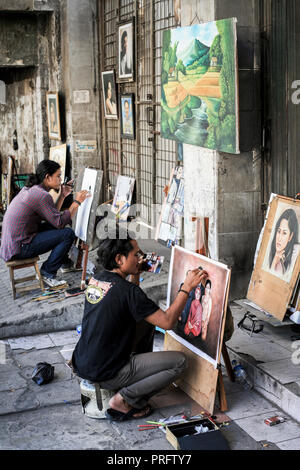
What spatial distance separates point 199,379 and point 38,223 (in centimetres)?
315

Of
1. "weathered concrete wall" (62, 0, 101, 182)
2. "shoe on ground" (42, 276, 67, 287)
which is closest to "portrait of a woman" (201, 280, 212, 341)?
"shoe on ground" (42, 276, 67, 287)

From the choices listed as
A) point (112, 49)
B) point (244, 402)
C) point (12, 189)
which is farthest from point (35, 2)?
point (244, 402)

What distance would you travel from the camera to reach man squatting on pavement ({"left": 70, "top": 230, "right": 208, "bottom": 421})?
404 cm

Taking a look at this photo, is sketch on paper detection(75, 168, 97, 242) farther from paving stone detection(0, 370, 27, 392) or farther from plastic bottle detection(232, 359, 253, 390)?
plastic bottle detection(232, 359, 253, 390)

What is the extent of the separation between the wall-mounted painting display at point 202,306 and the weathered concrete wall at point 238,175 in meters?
1.25

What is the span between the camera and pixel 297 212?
16.1 feet

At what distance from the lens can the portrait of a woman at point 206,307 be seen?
13.8ft

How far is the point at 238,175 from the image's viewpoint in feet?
18.6

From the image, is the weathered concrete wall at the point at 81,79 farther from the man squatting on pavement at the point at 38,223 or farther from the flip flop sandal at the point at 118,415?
the flip flop sandal at the point at 118,415

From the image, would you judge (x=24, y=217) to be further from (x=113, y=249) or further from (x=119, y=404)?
(x=119, y=404)

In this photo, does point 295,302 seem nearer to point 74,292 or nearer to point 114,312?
point 114,312

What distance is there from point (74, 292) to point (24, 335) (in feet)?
2.45

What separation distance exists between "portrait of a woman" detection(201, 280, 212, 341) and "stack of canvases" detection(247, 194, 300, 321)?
0.89 metres

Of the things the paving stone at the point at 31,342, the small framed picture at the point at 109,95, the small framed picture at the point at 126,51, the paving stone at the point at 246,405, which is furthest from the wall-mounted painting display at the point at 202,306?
the small framed picture at the point at 109,95
